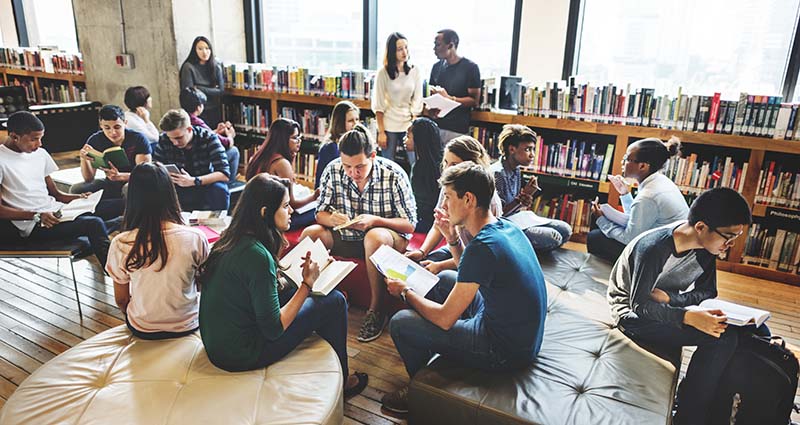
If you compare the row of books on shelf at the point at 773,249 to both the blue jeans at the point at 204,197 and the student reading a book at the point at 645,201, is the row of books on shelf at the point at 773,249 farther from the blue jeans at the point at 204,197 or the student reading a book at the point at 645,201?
the blue jeans at the point at 204,197

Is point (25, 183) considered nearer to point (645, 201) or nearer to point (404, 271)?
point (404, 271)

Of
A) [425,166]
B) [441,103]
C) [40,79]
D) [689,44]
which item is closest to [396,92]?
[441,103]

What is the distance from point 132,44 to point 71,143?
2072 millimetres

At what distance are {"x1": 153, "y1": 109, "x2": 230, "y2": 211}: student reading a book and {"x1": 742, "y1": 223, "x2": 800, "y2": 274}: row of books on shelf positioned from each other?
3.94 meters

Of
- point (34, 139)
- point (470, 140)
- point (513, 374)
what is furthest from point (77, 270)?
point (513, 374)

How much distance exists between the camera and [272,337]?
195 centimetres

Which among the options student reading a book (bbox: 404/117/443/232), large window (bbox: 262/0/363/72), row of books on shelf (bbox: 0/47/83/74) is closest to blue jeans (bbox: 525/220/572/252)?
student reading a book (bbox: 404/117/443/232)

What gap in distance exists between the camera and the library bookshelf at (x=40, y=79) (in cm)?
837

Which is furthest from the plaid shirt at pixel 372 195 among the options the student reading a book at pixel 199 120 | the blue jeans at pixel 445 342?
the student reading a book at pixel 199 120

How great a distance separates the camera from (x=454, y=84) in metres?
4.62

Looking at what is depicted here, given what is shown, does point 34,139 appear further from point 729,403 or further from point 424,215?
point 729,403

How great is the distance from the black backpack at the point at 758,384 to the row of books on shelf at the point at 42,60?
29.1 feet

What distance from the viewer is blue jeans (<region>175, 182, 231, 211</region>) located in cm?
401

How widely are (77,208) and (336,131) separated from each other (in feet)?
5.80
